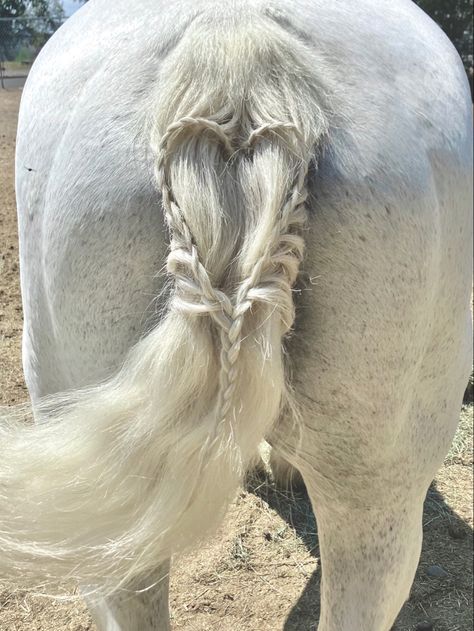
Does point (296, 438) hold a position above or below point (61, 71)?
below

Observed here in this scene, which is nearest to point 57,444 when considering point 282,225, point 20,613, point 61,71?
point 282,225

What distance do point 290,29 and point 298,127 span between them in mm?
147

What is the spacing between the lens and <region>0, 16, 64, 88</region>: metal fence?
7777mm

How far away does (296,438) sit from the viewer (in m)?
0.82

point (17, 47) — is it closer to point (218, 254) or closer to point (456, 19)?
point (456, 19)

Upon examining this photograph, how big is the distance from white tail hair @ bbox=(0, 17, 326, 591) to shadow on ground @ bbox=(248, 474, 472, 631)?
114cm

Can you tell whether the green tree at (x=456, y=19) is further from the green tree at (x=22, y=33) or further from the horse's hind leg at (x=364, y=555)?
the horse's hind leg at (x=364, y=555)

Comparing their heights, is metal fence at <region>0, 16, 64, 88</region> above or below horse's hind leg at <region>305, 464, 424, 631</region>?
below

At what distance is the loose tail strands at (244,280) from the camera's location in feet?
2.11

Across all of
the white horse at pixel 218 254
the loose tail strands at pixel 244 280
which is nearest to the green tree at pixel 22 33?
the white horse at pixel 218 254

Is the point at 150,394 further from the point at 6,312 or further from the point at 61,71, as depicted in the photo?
the point at 6,312

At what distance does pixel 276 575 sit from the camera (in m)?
1.81

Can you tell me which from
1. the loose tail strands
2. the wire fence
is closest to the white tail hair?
the loose tail strands

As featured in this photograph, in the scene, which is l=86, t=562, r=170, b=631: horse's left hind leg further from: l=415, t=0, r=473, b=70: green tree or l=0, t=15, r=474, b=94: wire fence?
l=415, t=0, r=473, b=70: green tree
